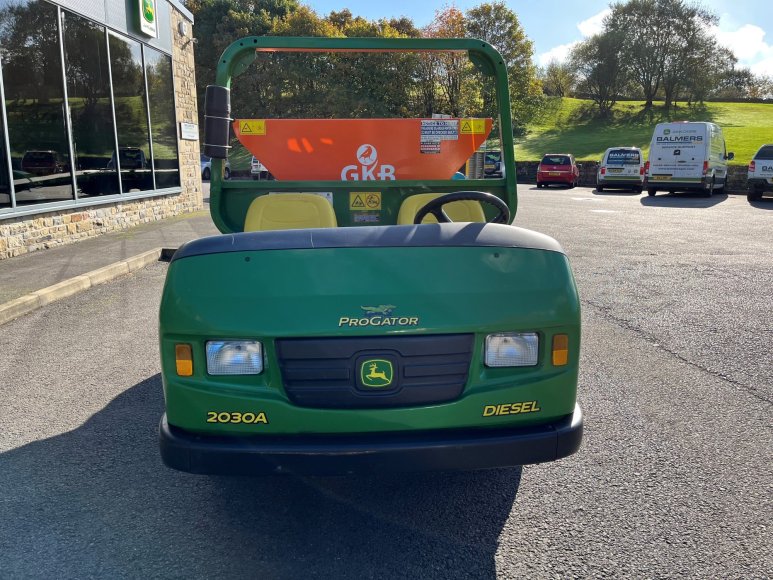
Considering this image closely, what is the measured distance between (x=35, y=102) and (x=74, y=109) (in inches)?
47.0

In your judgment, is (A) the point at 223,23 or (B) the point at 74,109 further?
(A) the point at 223,23

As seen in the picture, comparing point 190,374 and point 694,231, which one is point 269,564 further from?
point 694,231

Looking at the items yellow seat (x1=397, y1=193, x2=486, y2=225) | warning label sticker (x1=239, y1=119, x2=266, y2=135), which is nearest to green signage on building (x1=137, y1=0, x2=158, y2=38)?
warning label sticker (x1=239, y1=119, x2=266, y2=135)

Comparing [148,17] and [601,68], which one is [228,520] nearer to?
[148,17]

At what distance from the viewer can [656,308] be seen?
6637 millimetres

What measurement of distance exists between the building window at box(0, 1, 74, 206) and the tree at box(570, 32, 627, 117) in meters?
49.6

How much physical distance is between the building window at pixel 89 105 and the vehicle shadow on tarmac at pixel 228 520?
9.11m

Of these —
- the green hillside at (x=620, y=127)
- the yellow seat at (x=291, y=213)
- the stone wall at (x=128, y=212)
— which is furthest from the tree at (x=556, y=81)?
the yellow seat at (x=291, y=213)

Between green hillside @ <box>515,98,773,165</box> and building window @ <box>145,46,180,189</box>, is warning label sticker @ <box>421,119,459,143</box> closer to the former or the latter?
building window @ <box>145,46,180,189</box>

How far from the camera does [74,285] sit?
291 inches

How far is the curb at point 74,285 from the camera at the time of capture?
6258 mm

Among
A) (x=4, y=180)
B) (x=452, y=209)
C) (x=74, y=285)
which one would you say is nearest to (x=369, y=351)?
(x=452, y=209)

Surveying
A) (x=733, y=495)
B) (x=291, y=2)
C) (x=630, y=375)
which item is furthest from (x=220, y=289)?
(x=291, y=2)

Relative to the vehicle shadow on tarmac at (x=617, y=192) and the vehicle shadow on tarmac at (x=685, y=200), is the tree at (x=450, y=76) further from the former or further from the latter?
the vehicle shadow on tarmac at (x=617, y=192)
